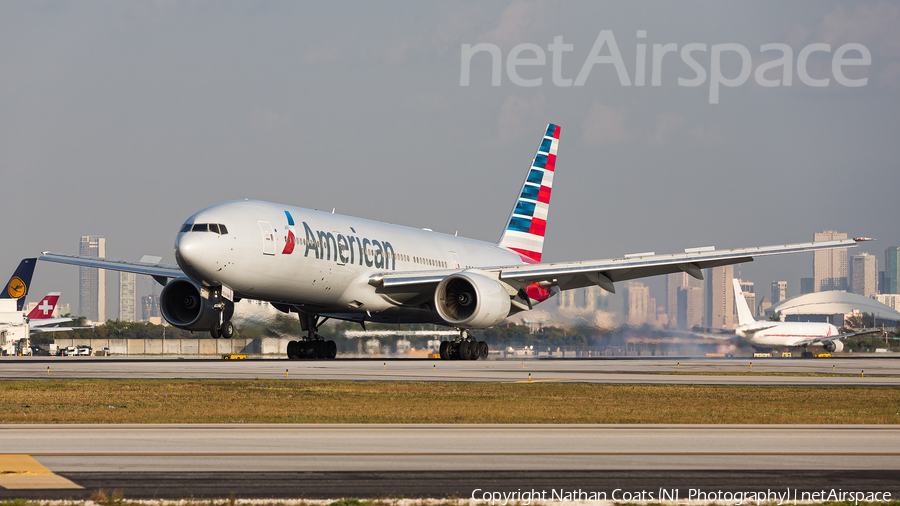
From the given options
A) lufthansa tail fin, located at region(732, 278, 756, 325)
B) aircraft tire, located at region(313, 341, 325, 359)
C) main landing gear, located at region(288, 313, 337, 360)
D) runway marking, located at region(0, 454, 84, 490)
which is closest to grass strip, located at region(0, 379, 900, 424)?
runway marking, located at region(0, 454, 84, 490)

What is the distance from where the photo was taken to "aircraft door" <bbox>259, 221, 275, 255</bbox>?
105ft

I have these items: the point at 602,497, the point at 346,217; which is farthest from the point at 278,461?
the point at 346,217

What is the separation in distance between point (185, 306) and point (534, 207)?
21.9 m

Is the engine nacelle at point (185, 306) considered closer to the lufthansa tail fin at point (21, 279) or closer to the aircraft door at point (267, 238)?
the aircraft door at point (267, 238)

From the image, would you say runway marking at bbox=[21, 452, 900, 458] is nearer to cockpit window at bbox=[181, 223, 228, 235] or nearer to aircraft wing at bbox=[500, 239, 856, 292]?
cockpit window at bbox=[181, 223, 228, 235]

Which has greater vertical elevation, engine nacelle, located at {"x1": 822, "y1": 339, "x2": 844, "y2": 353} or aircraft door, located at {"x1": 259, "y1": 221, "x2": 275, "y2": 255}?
aircraft door, located at {"x1": 259, "y1": 221, "x2": 275, "y2": 255}

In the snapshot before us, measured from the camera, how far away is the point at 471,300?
3656 centimetres

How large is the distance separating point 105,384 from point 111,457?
12.7 m

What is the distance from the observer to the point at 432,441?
38.3 feet

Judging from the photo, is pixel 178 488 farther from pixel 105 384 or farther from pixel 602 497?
pixel 105 384

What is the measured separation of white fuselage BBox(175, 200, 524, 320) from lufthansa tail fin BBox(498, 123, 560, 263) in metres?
9.44

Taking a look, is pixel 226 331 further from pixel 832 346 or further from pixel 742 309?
pixel 832 346

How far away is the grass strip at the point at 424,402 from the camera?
14727 mm

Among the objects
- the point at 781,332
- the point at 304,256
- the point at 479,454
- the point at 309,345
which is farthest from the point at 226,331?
the point at 781,332
